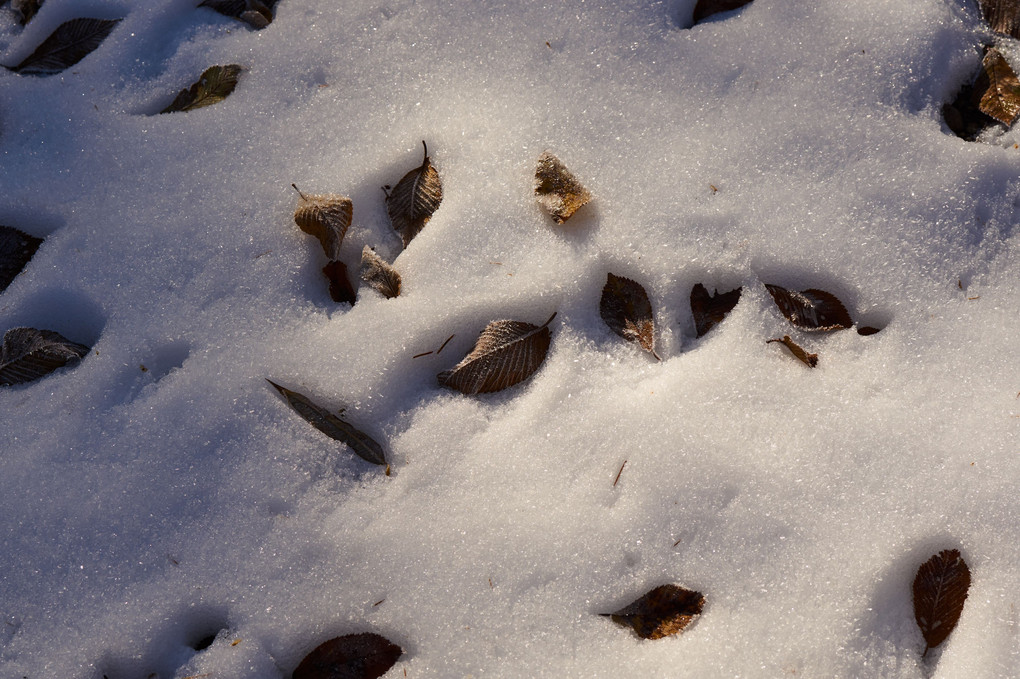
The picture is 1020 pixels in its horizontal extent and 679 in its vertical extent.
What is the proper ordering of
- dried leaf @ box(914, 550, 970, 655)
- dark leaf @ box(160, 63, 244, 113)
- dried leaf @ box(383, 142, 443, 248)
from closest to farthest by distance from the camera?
dried leaf @ box(914, 550, 970, 655), dried leaf @ box(383, 142, 443, 248), dark leaf @ box(160, 63, 244, 113)

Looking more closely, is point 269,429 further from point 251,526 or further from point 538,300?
point 538,300

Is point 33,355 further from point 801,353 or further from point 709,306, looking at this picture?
point 801,353

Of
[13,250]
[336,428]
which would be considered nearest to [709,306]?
[336,428]

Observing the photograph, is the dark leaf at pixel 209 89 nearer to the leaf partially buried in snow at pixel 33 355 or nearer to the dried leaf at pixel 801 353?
the leaf partially buried in snow at pixel 33 355

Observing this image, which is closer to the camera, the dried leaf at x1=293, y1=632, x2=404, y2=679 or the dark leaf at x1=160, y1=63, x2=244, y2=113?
the dried leaf at x1=293, y1=632, x2=404, y2=679

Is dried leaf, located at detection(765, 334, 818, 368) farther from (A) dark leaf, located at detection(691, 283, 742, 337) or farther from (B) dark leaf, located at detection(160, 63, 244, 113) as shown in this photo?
(B) dark leaf, located at detection(160, 63, 244, 113)

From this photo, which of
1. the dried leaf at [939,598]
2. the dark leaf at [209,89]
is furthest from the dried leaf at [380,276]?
the dried leaf at [939,598]

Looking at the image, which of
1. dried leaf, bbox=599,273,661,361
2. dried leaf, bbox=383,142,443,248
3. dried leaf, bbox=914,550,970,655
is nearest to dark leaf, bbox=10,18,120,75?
dried leaf, bbox=383,142,443,248

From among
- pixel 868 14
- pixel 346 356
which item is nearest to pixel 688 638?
pixel 346 356
